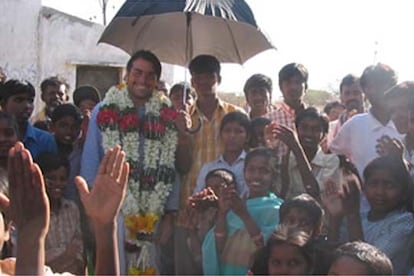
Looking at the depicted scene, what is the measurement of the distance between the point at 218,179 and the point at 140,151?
1.69ft

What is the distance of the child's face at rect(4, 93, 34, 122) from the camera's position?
4.38 m

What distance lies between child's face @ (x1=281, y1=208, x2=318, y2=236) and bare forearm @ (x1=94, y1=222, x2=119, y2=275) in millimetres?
1422

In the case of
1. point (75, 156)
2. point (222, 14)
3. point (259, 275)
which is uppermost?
point (222, 14)

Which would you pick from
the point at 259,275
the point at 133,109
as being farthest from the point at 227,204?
the point at 133,109

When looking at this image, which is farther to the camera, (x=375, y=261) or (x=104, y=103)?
(x=104, y=103)

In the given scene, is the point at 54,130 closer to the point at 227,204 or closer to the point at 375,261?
the point at 227,204

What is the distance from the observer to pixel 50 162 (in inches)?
153

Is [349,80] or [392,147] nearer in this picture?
[392,147]

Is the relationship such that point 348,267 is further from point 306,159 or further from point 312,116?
point 312,116

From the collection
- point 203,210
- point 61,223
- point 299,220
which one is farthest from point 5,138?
point 299,220

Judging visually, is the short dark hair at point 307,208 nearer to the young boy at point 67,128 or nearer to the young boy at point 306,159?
the young boy at point 306,159

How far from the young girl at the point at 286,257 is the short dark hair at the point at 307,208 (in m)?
0.23

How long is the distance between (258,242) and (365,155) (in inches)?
38.7

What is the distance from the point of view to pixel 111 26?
14.8 feet
